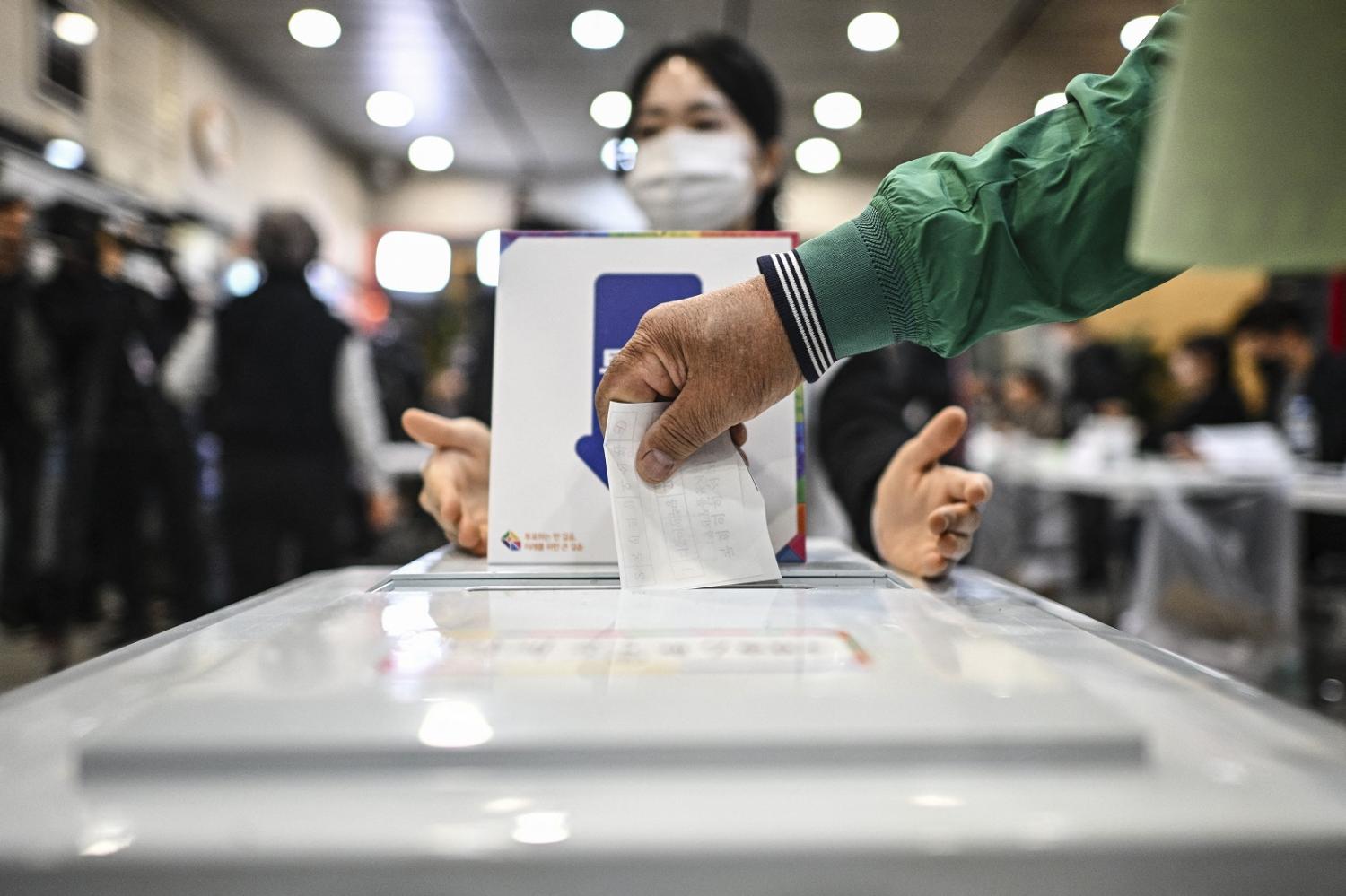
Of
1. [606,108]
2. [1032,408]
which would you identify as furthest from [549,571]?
[1032,408]

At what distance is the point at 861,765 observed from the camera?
0.35 m

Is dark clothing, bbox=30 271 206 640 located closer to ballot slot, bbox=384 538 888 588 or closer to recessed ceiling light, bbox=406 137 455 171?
recessed ceiling light, bbox=406 137 455 171

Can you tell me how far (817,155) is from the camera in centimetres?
296

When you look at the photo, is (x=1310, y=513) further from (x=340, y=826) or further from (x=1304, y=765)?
(x=340, y=826)

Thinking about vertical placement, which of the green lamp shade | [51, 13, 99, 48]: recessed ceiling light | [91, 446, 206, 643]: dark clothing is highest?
[51, 13, 99, 48]: recessed ceiling light

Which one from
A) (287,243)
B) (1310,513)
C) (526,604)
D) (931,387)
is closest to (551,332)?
(526,604)

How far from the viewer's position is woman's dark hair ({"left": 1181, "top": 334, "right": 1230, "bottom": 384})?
3707 millimetres

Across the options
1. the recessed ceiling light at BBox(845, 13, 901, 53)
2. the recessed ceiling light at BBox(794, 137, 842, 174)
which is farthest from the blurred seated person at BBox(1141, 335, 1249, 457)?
the recessed ceiling light at BBox(845, 13, 901, 53)

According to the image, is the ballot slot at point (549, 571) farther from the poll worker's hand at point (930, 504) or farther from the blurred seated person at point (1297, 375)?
the blurred seated person at point (1297, 375)

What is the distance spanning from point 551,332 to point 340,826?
55 cm

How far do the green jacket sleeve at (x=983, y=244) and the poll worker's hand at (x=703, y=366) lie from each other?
21mm

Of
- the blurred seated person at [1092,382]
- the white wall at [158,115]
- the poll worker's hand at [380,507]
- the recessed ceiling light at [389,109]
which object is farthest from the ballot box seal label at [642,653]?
the blurred seated person at [1092,382]

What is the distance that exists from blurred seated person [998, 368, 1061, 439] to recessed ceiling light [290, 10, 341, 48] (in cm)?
408

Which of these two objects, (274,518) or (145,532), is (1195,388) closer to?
(274,518)
